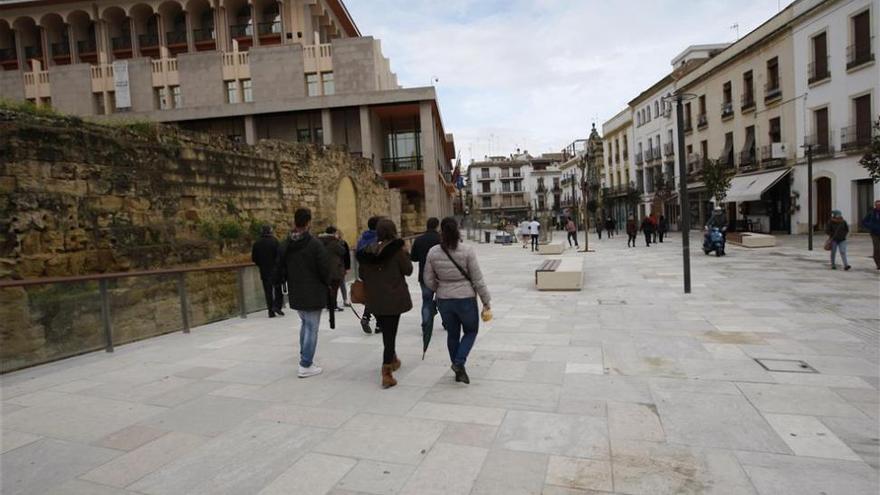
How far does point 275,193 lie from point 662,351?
13489 millimetres

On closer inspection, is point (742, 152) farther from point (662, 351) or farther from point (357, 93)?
point (662, 351)

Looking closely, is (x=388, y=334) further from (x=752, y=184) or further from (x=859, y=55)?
(x=752, y=184)

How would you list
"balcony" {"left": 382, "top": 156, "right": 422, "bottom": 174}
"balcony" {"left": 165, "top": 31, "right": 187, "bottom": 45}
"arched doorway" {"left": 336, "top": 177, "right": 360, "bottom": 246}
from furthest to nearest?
"balcony" {"left": 165, "top": 31, "right": 187, "bottom": 45}, "balcony" {"left": 382, "top": 156, "right": 422, "bottom": 174}, "arched doorway" {"left": 336, "top": 177, "right": 360, "bottom": 246}

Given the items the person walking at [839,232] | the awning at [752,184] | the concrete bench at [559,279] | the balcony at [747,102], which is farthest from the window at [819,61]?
the concrete bench at [559,279]

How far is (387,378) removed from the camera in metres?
4.83

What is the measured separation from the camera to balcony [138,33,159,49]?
38.6 meters

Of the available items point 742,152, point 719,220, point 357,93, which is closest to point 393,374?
point 719,220

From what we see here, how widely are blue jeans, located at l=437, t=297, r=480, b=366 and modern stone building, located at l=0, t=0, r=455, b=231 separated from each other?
23.0 metres

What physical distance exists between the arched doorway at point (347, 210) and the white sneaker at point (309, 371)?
15262mm

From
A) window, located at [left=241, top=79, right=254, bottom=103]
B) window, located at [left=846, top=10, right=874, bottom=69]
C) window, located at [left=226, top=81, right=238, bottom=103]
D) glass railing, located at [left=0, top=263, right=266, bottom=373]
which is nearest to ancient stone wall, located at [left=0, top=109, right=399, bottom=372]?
glass railing, located at [left=0, top=263, right=266, bottom=373]

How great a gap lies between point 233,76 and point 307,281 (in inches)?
1268

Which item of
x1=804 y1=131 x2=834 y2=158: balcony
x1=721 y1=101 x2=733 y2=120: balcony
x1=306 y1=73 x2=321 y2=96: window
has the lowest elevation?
x1=804 y1=131 x2=834 y2=158: balcony

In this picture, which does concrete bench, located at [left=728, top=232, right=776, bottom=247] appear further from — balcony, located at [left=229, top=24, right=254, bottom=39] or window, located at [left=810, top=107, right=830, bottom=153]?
balcony, located at [left=229, top=24, right=254, bottom=39]

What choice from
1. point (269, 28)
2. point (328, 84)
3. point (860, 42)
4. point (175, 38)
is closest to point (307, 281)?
point (860, 42)
